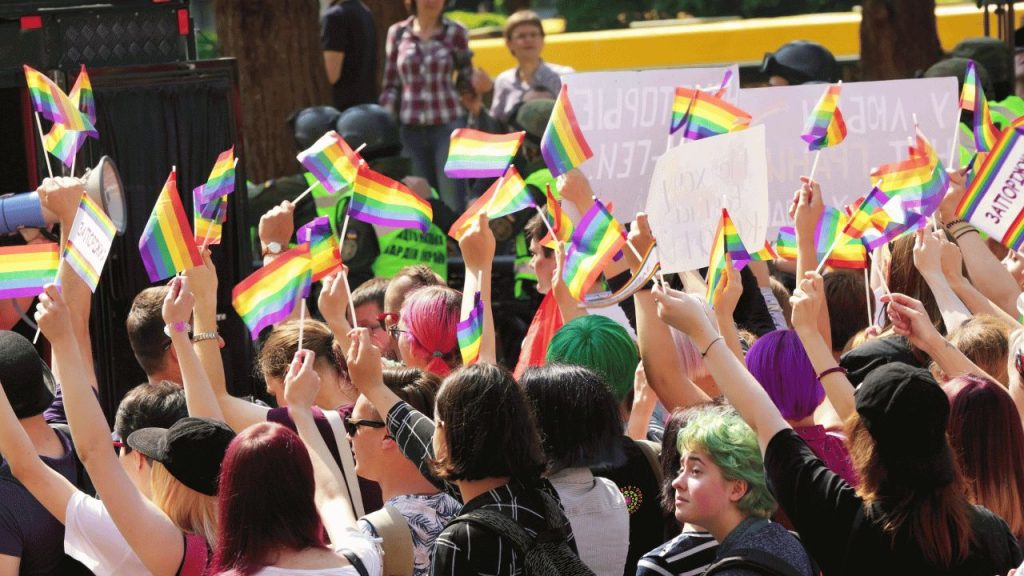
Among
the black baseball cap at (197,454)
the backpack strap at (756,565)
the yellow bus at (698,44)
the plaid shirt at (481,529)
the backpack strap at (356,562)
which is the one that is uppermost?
the black baseball cap at (197,454)

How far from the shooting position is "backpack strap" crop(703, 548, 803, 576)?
118 inches

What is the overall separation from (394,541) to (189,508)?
0.47 metres

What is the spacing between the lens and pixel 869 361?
13.9 ft

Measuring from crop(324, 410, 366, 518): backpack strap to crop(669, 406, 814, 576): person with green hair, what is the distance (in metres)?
0.84

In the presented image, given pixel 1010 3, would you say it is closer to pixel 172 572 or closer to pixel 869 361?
pixel 869 361

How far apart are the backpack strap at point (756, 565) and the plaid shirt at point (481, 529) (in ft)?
1.21

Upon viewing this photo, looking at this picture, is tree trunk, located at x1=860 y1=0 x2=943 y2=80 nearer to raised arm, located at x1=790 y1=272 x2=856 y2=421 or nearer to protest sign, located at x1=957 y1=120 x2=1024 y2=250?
protest sign, located at x1=957 y1=120 x2=1024 y2=250

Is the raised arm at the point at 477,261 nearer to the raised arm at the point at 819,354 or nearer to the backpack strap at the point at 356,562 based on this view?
the raised arm at the point at 819,354

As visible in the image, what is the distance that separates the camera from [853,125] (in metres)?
6.69

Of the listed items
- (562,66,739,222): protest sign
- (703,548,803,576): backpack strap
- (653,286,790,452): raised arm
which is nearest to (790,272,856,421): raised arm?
(653,286,790,452): raised arm

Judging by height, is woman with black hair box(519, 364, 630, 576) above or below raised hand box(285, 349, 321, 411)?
below

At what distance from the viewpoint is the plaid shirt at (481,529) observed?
3020mm

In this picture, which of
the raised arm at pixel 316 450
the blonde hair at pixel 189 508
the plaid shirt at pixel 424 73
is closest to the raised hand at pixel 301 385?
the raised arm at pixel 316 450

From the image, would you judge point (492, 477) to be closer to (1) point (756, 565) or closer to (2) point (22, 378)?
(1) point (756, 565)
